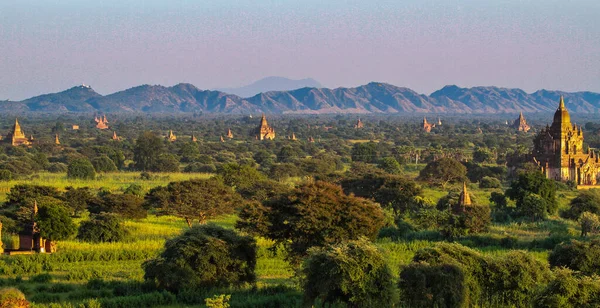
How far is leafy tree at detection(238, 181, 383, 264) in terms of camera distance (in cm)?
2428

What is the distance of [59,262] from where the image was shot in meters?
27.1

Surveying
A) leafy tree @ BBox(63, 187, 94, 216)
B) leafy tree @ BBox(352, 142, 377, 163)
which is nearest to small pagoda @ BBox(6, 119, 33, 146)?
leafy tree @ BBox(352, 142, 377, 163)

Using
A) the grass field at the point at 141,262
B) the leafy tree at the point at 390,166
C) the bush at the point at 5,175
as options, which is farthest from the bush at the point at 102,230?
the leafy tree at the point at 390,166

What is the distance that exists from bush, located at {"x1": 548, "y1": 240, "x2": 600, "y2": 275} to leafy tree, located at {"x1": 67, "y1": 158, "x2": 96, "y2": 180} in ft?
131

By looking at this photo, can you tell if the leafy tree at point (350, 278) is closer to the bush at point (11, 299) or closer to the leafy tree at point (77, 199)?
the bush at point (11, 299)

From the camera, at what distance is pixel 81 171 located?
189 ft

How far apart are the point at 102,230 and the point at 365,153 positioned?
5146 centimetres

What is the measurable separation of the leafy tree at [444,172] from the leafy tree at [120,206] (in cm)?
2351

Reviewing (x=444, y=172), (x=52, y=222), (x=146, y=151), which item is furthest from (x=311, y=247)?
(x=146, y=151)

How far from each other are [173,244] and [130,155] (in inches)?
2461

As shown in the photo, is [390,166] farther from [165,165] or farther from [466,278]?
[466,278]

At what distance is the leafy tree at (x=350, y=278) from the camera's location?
1930 cm

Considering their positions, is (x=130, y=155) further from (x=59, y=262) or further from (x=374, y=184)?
(x=59, y=262)

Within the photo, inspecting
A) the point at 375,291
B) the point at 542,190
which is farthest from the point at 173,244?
the point at 542,190
